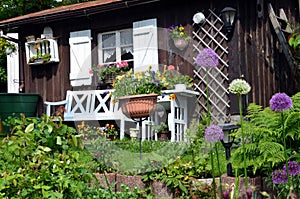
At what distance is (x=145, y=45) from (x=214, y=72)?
1.29 m

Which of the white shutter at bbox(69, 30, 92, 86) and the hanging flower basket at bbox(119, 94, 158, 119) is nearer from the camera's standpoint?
the hanging flower basket at bbox(119, 94, 158, 119)

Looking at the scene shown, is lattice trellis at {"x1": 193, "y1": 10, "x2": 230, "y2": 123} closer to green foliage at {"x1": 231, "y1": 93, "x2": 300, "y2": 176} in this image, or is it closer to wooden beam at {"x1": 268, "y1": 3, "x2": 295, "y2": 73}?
wooden beam at {"x1": 268, "y1": 3, "x2": 295, "y2": 73}

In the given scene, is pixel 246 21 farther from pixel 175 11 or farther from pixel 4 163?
pixel 4 163

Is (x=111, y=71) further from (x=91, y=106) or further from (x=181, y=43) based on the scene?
(x=181, y=43)

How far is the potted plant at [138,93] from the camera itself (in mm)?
5938

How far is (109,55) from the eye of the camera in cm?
884

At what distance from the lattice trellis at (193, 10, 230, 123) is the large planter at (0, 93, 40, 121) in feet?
11.2

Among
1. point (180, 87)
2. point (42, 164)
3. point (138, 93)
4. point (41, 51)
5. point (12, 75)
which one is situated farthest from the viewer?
point (12, 75)

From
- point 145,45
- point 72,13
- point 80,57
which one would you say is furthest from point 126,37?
point 72,13

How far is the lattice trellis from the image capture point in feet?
24.5

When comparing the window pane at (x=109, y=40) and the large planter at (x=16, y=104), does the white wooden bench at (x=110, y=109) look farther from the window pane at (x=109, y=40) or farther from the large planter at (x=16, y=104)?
the window pane at (x=109, y=40)

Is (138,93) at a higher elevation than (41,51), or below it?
below

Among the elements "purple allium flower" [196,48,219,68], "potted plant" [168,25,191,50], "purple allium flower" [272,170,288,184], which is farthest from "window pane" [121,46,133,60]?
"purple allium flower" [196,48,219,68]

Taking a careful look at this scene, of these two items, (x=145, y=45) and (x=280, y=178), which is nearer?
(x=280, y=178)
